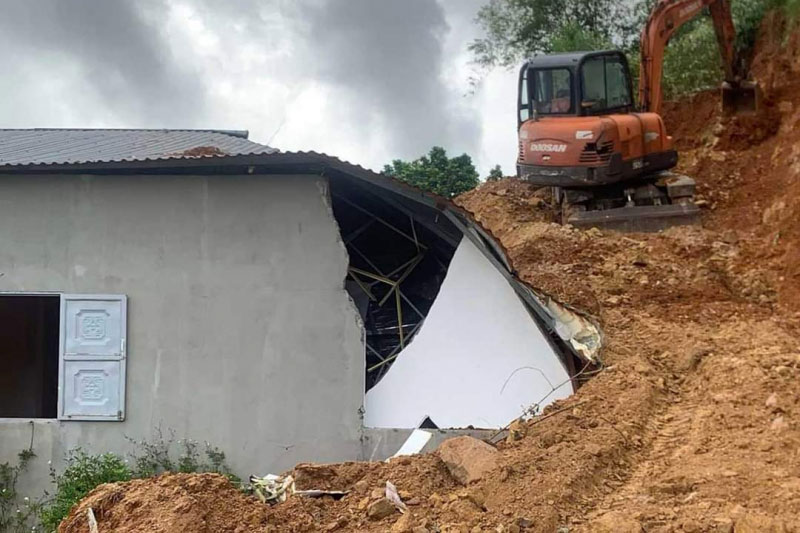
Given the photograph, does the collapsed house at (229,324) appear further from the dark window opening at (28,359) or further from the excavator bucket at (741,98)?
the excavator bucket at (741,98)

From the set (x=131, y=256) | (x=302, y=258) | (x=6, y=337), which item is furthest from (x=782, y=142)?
(x=6, y=337)

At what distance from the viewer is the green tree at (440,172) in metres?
34.4

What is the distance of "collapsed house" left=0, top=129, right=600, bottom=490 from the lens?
755 cm

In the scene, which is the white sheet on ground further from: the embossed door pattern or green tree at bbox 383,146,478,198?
green tree at bbox 383,146,478,198

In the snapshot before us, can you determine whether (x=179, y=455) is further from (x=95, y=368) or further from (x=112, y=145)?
(x=112, y=145)

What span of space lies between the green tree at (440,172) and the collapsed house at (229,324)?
26.2 metres

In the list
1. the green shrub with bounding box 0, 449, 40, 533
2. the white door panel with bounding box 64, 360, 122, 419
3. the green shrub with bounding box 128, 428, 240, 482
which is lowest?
the green shrub with bounding box 0, 449, 40, 533

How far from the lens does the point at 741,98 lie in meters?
15.8

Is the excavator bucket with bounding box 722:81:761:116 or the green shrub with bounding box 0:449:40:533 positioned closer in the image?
the green shrub with bounding box 0:449:40:533

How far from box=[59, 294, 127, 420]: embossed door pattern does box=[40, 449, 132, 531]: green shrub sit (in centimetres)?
38

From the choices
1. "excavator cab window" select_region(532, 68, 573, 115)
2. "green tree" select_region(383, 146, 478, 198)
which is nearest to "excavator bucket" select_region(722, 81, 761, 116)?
"excavator cab window" select_region(532, 68, 573, 115)

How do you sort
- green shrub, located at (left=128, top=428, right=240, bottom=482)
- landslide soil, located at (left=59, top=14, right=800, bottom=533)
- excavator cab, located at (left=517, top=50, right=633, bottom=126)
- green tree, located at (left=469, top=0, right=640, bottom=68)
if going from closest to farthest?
1. landslide soil, located at (left=59, top=14, right=800, bottom=533)
2. green shrub, located at (left=128, top=428, right=240, bottom=482)
3. excavator cab, located at (left=517, top=50, right=633, bottom=126)
4. green tree, located at (left=469, top=0, right=640, bottom=68)

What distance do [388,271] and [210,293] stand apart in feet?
6.65

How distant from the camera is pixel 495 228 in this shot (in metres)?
14.5
